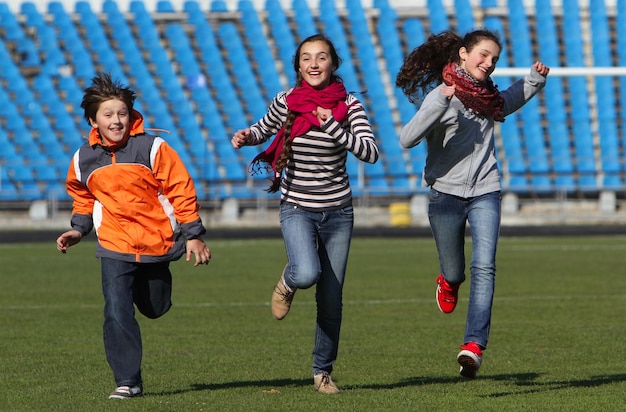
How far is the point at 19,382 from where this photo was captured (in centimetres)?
761

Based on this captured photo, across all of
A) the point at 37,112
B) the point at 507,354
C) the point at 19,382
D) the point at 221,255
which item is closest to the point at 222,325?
the point at 507,354

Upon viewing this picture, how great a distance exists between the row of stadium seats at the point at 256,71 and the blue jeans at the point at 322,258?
2983 centimetres

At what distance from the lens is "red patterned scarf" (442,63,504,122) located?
7.09m

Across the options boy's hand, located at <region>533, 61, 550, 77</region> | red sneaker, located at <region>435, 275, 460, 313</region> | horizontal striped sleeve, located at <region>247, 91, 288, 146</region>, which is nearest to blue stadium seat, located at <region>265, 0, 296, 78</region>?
red sneaker, located at <region>435, 275, 460, 313</region>

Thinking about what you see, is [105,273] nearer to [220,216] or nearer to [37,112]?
[220,216]

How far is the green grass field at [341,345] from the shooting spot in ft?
22.3

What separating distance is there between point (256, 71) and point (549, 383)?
32916mm

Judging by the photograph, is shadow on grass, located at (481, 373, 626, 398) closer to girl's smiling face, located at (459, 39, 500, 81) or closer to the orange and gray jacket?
girl's smiling face, located at (459, 39, 500, 81)

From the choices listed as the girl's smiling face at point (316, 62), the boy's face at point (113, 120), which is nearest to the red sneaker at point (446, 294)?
the girl's smiling face at point (316, 62)

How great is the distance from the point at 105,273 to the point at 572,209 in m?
29.9

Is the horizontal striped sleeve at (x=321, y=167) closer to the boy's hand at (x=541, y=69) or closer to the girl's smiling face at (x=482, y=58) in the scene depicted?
the girl's smiling face at (x=482, y=58)

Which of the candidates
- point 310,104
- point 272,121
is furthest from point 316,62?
point 272,121

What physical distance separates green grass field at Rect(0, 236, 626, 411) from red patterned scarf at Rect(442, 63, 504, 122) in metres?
1.62

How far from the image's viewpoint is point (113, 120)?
21.9ft
